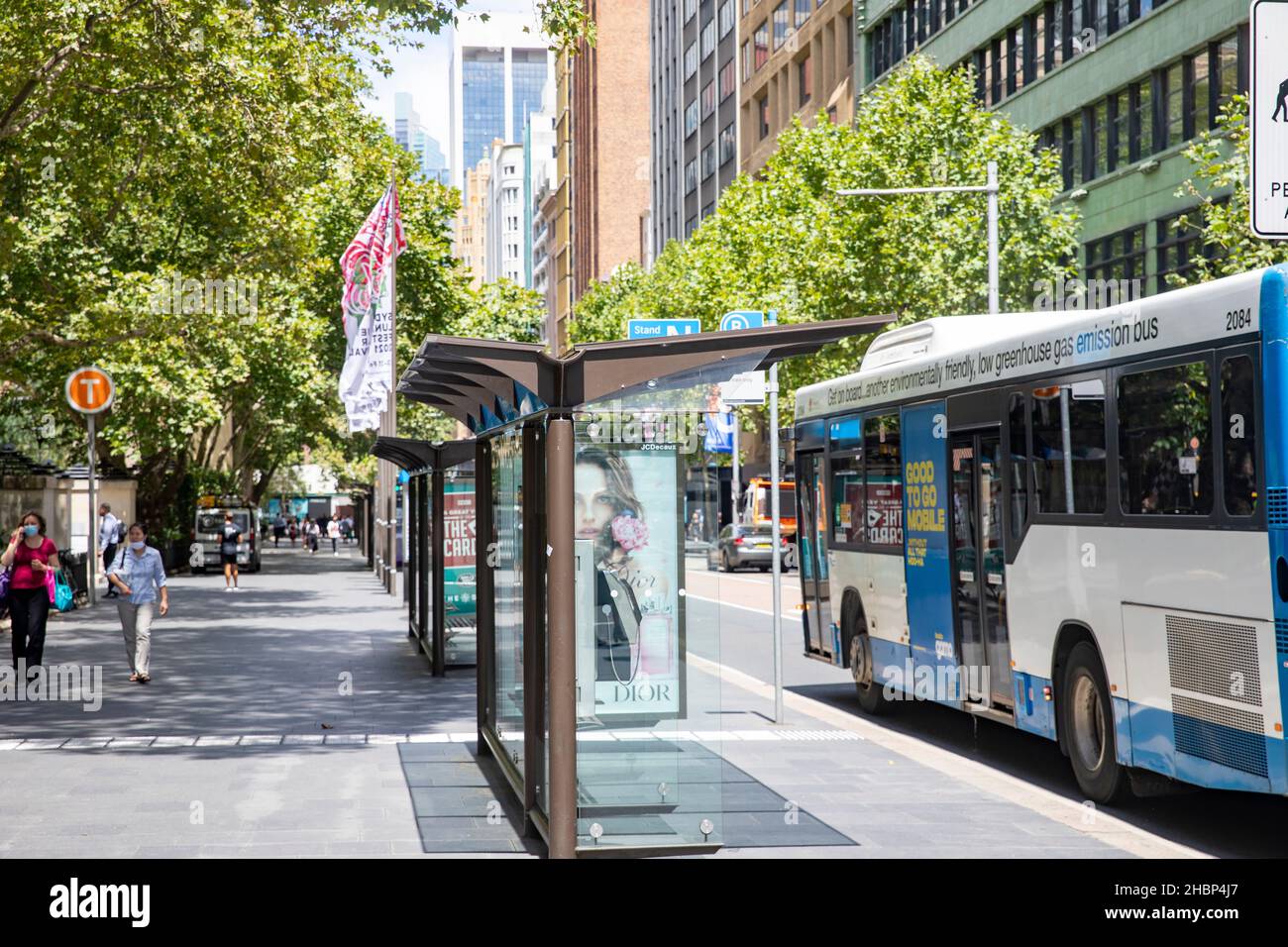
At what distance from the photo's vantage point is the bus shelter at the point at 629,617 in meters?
7.59

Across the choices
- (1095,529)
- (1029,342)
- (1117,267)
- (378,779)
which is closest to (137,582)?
(378,779)

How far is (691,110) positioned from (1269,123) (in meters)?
82.7

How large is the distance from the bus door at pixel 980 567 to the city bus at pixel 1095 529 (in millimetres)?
21

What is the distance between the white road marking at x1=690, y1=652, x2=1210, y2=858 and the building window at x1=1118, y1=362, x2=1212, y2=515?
168 cm

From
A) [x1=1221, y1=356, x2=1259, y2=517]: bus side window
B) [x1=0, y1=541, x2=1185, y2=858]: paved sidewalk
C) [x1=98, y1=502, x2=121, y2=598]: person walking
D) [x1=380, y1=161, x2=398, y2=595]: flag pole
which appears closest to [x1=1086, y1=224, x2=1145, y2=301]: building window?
[x1=380, y1=161, x2=398, y2=595]: flag pole

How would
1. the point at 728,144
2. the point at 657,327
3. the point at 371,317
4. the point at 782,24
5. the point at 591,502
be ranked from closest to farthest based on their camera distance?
the point at 591,502, the point at 657,327, the point at 371,317, the point at 782,24, the point at 728,144

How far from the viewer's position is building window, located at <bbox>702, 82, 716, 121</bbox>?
81812mm

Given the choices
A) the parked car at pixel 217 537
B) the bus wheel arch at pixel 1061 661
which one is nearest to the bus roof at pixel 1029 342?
the bus wheel arch at pixel 1061 661

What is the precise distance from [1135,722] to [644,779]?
9.13ft

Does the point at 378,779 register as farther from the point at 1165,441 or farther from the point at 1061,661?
the point at 1165,441

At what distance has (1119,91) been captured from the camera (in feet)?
129

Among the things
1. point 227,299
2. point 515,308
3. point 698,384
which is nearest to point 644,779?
point 698,384

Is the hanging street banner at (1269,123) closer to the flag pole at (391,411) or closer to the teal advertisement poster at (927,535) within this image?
the teal advertisement poster at (927,535)

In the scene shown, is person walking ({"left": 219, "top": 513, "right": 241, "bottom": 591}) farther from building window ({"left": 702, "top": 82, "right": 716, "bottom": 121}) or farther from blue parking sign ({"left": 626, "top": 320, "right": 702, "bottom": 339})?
building window ({"left": 702, "top": 82, "right": 716, "bottom": 121})
